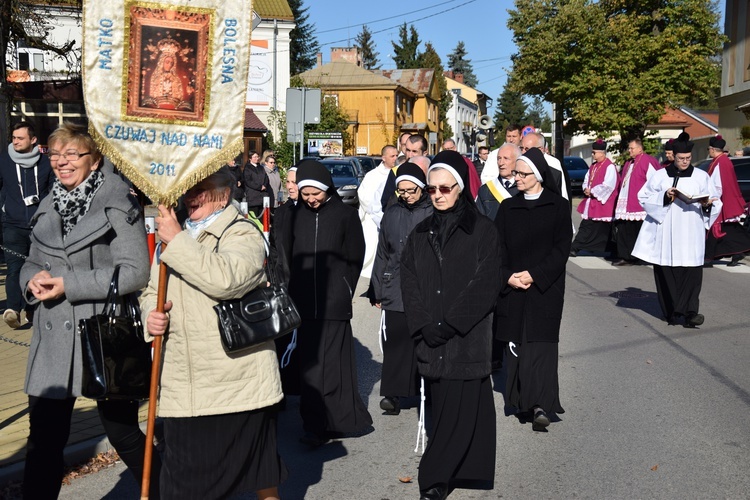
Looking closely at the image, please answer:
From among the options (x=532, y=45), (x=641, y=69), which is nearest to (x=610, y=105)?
(x=641, y=69)

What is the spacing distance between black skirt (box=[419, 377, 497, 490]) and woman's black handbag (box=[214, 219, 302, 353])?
1.48 metres

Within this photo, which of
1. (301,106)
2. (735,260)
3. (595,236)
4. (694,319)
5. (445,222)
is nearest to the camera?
(445,222)

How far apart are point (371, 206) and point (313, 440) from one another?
4.50 metres

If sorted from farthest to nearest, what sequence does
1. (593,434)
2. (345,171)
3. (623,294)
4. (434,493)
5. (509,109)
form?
(509,109) → (345,171) → (623,294) → (593,434) → (434,493)

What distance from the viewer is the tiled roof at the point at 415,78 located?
78750mm

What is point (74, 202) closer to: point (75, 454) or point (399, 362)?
point (75, 454)

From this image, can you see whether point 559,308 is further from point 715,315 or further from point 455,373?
point 715,315

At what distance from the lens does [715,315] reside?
11.1 meters

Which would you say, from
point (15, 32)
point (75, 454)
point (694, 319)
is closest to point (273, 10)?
point (15, 32)

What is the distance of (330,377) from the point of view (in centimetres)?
641

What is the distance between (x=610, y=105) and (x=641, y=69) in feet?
6.56

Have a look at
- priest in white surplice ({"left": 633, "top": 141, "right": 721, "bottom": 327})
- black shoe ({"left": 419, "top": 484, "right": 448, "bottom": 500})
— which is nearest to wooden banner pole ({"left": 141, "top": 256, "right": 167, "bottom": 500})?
black shoe ({"left": 419, "top": 484, "right": 448, "bottom": 500})

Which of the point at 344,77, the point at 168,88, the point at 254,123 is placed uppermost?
the point at 344,77

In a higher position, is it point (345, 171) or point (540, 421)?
point (345, 171)
